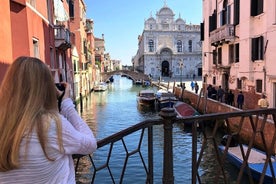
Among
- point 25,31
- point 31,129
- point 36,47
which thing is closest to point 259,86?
point 36,47

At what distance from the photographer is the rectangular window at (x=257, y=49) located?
12.6m

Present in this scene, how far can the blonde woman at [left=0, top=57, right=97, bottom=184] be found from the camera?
1.16 m

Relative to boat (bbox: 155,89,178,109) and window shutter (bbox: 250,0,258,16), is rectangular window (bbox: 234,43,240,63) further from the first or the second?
A: boat (bbox: 155,89,178,109)

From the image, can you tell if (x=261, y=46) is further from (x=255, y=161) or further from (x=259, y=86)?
(x=255, y=161)

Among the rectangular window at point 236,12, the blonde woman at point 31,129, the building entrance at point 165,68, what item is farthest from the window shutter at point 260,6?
the building entrance at point 165,68

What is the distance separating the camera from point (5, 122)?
1166 millimetres

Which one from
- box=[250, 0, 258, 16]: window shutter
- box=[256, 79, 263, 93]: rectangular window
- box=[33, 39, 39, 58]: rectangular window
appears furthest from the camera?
box=[250, 0, 258, 16]: window shutter

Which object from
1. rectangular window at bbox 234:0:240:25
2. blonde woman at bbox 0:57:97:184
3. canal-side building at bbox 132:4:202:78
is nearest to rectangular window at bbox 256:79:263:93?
rectangular window at bbox 234:0:240:25

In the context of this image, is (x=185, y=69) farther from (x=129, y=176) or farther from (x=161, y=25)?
(x=129, y=176)

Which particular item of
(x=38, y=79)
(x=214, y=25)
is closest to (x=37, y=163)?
(x=38, y=79)

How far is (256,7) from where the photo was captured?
13.0 metres

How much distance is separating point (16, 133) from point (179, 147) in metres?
11.2

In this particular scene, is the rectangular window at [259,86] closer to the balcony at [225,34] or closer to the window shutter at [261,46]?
the window shutter at [261,46]

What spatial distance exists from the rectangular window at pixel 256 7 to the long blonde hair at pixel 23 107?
1290 cm
